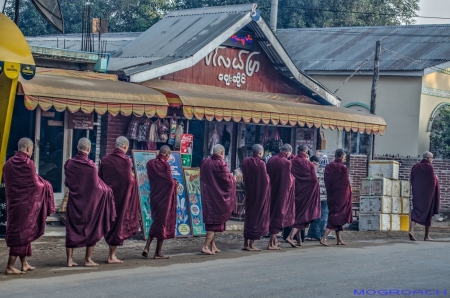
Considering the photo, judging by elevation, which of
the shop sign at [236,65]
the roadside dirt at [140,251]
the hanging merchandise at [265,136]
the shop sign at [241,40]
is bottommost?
the roadside dirt at [140,251]

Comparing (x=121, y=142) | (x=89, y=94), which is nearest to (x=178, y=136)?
(x=89, y=94)

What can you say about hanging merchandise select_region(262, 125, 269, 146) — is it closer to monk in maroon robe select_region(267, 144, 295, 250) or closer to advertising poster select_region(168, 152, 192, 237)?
advertising poster select_region(168, 152, 192, 237)

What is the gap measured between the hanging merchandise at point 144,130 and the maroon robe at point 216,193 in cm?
394

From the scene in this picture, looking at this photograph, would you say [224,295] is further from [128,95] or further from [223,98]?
[223,98]

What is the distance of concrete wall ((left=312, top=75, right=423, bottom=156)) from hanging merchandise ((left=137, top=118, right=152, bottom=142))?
12.1 m

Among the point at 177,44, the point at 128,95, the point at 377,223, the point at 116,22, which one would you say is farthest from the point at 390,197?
the point at 116,22

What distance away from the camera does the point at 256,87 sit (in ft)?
67.9

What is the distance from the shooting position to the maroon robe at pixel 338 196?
14.9 m

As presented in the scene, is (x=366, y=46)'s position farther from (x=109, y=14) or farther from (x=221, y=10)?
(x=109, y=14)

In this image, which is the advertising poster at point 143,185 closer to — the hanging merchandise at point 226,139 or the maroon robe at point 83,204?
the maroon robe at point 83,204

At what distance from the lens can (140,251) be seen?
13.0 metres

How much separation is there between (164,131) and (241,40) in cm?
393

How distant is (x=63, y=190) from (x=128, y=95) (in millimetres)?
2580

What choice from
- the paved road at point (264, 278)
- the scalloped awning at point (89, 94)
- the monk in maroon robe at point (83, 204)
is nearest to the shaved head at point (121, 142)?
the monk in maroon robe at point (83, 204)
